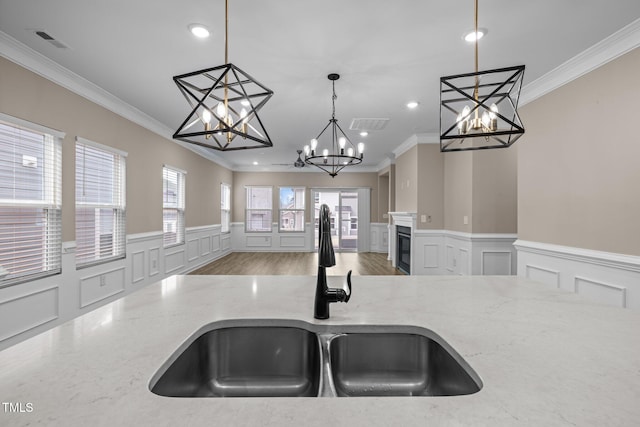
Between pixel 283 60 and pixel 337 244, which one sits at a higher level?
pixel 283 60

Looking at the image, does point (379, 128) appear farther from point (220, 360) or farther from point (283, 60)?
point (220, 360)

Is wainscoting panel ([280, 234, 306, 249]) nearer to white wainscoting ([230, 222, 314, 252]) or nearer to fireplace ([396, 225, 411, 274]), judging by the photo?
white wainscoting ([230, 222, 314, 252])

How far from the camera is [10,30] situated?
2.36m

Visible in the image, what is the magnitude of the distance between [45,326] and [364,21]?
12.7 feet

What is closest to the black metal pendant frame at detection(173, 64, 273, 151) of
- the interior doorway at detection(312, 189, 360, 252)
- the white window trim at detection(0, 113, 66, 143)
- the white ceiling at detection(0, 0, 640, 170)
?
the white ceiling at detection(0, 0, 640, 170)

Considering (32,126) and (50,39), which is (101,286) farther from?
(50,39)

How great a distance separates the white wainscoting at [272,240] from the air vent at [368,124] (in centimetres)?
475

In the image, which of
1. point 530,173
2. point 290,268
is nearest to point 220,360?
point 530,173

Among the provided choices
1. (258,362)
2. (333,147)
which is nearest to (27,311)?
(258,362)

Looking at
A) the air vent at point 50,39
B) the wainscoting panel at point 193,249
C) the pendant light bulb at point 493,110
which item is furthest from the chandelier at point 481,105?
the wainscoting panel at point 193,249

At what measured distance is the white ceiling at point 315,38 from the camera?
210cm

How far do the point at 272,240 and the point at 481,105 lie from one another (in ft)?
27.1

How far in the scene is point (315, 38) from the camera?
2465 mm

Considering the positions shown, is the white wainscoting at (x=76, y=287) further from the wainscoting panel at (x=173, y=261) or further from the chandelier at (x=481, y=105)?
the chandelier at (x=481, y=105)
